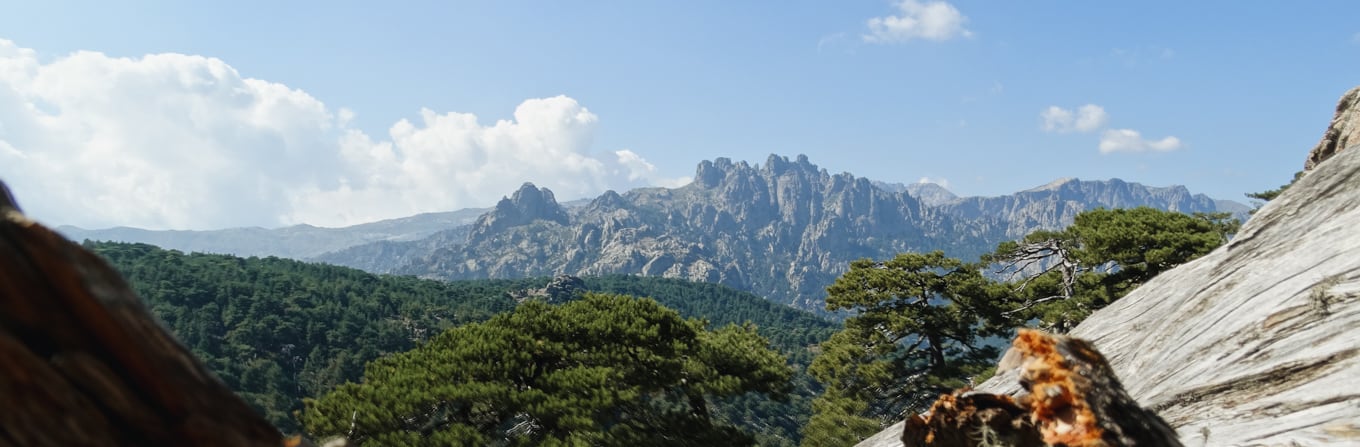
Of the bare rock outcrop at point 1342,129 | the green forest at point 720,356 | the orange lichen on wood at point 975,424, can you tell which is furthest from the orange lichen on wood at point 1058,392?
the bare rock outcrop at point 1342,129

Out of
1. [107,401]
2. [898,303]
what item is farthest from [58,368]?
[898,303]

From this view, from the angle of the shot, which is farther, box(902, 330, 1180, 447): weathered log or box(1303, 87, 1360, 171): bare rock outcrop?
box(1303, 87, 1360, 171): bare rock outcrop

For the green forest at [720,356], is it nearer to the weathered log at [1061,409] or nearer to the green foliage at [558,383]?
the green foliage at [558,383]

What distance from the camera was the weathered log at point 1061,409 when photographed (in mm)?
5047

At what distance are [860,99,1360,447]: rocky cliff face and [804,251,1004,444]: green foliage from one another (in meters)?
19.0

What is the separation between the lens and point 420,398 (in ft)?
58.9

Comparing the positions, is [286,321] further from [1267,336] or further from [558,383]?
[1267,336]

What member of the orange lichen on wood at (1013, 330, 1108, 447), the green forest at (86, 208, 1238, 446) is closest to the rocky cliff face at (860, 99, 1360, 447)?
the orange lichen on wood at (1013, 330, 1108, 447)

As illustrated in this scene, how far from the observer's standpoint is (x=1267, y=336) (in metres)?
9.88

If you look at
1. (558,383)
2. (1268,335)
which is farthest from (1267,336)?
(558,383)

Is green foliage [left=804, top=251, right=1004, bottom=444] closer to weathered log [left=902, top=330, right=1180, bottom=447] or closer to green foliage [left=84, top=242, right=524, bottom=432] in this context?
weathered log [left=902, top=330, right=1180, bottom=447]

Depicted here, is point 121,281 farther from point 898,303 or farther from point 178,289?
point 178,289

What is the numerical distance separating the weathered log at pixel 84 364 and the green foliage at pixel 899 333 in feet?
110

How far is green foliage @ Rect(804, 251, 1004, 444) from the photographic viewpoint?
112ft
